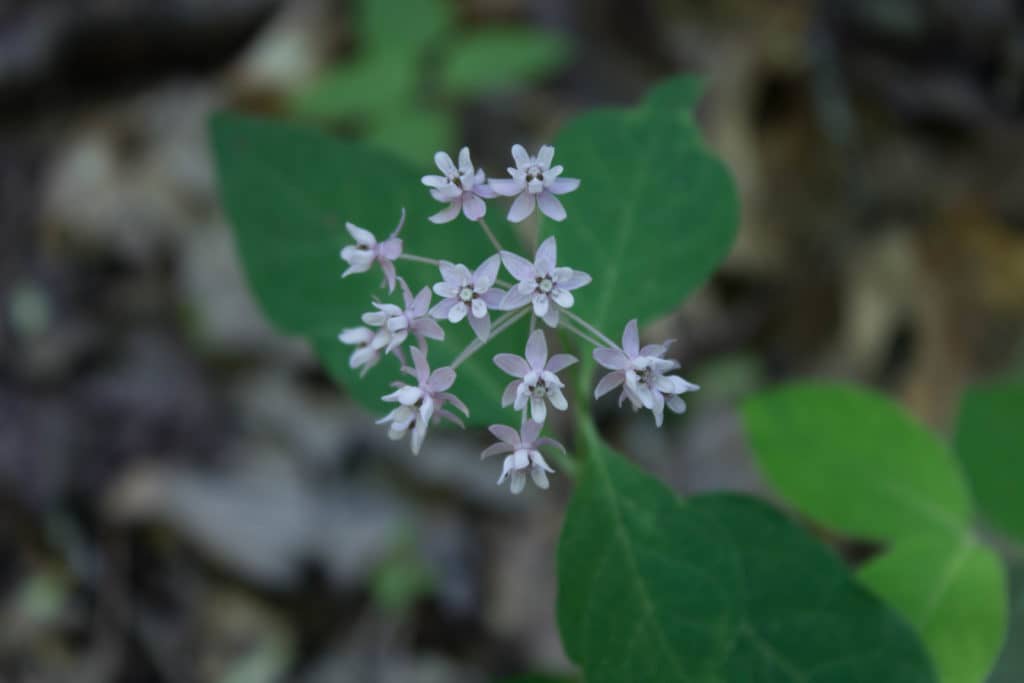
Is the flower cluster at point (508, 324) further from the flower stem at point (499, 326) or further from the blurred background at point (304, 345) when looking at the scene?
the blurred background at point (304, 345)

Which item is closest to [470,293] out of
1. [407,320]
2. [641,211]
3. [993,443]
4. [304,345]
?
[407,320]

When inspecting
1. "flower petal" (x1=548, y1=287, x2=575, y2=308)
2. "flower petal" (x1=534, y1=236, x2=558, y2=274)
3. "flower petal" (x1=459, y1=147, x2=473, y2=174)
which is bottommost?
"flower petal" (x1=548, y1=287, x2=575, y2=308)

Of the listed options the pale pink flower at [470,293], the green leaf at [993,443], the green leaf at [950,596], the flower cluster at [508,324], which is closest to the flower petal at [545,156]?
the flower cluster at [508,324]

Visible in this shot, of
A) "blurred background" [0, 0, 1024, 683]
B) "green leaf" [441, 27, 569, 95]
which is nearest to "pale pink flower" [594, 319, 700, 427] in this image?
"blurred background" [0, 0, 1024, 683]

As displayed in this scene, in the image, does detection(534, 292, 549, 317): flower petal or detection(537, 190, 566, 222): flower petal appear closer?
detection(534, 292, 549, 317): flower petal

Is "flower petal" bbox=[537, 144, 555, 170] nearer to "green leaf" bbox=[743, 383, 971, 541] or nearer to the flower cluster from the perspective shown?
the flower cluster

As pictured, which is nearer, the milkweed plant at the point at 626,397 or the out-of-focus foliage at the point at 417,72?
the milkweed plant at the point at 626,397
